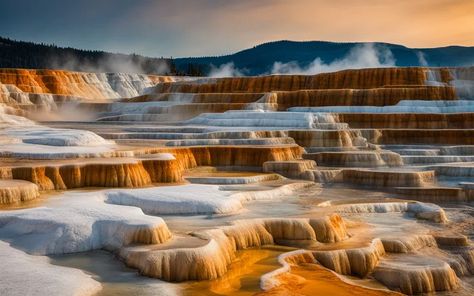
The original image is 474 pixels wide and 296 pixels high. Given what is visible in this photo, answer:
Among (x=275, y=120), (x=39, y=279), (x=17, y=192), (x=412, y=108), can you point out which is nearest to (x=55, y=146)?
(x=17, y=192)

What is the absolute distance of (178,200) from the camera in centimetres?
1255

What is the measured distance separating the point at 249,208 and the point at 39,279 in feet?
18.9

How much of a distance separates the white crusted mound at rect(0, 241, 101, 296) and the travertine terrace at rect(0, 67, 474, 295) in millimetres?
29

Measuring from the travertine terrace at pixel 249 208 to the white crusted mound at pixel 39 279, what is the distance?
0.09 ft

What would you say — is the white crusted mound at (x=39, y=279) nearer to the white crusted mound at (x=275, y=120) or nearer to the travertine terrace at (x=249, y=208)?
the travertine terrace at (x=249, y=208)

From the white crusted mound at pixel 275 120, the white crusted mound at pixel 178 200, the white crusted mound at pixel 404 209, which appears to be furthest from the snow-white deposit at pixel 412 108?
the white crusted mound at pixel 178 200

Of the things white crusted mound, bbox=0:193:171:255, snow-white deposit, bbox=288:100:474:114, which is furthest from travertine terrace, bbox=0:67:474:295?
snow-white deposit, bbox=288:100:474:114

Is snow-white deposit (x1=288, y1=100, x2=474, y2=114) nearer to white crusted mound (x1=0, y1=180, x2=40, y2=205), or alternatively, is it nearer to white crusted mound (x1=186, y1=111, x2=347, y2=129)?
white crusted mound (x1=186, y1=111, x2=347, y2=129)

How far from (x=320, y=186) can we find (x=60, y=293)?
435 inches

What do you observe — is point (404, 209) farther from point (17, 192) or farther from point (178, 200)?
point (17, 192)

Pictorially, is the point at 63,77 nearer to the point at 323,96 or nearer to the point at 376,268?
the point at 323,96

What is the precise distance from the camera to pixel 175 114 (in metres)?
34.5

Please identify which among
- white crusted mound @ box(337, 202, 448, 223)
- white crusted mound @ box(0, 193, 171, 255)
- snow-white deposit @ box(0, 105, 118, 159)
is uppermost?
snow-white deposit @ box(0, 105, 118, 159)

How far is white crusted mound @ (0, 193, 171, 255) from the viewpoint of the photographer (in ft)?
31.7
